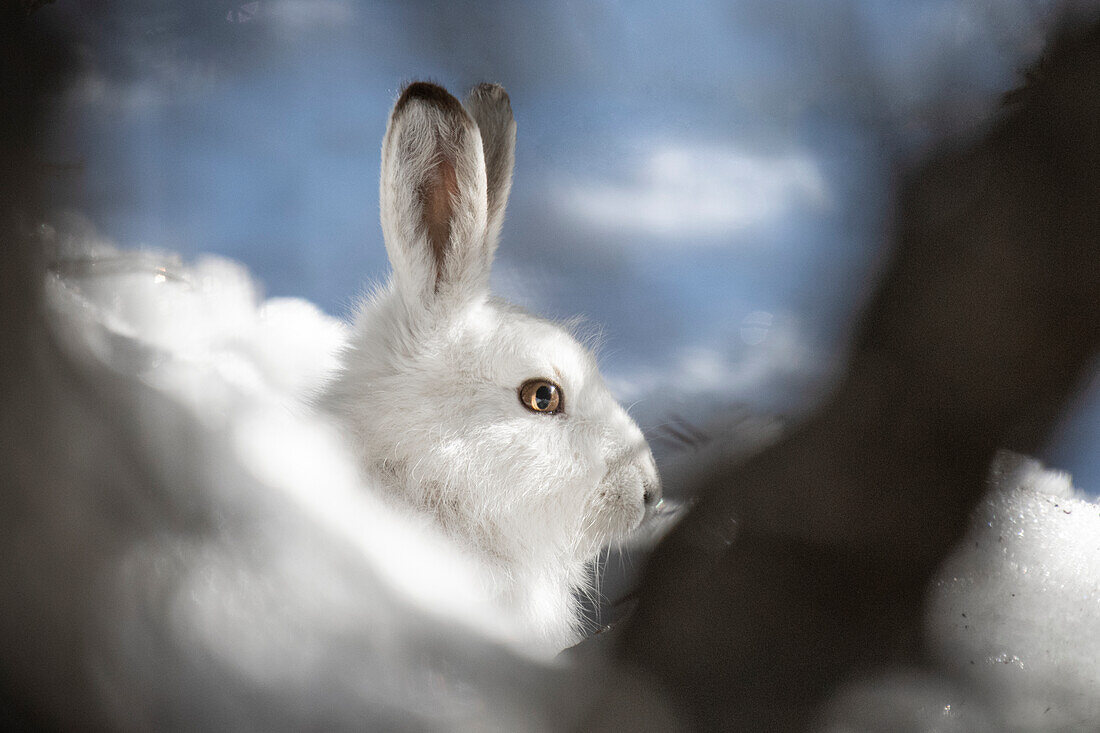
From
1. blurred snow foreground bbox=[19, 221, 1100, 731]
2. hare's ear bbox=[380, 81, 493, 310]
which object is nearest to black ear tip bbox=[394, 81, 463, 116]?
hare's ear bbox=[380, 81, 493, 310]

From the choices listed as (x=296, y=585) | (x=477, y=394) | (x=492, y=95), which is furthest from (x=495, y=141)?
(x=296, y=585)

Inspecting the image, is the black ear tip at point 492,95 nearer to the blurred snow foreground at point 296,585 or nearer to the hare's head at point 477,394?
the hare's head at point 477,394

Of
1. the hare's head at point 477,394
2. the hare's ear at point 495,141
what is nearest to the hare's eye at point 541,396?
the hare's head at point 477,394

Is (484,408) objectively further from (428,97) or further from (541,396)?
(428,97)

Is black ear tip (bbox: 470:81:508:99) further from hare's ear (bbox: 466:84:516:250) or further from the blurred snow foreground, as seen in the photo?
the blurred snow foreground

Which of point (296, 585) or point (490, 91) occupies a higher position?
point (490, 91)

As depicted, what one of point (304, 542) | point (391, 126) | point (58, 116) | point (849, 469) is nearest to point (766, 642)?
point (849, 469)

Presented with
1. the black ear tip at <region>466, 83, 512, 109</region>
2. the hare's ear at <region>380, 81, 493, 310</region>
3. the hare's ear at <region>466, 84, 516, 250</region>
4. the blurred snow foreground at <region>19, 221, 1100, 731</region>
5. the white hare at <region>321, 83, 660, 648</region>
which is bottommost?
the blurred snow foreground at <region>19, 221, 1100, 731</region>
